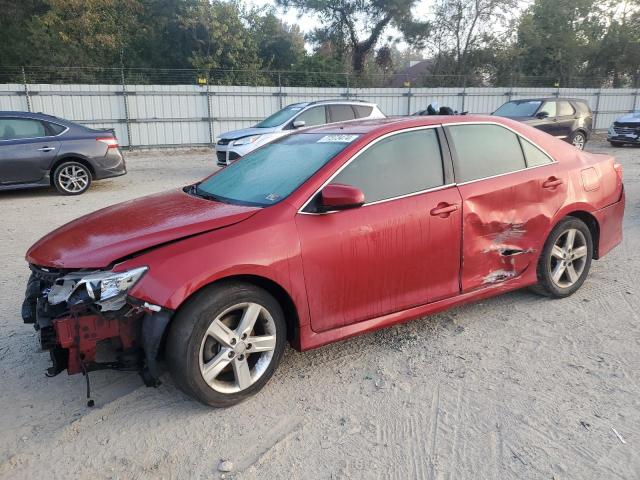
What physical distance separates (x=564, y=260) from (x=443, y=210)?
1493mm

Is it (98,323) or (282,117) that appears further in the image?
(282,117)

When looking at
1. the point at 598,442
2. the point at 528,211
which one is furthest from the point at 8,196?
the point at 598,442

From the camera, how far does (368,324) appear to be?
10.8ft

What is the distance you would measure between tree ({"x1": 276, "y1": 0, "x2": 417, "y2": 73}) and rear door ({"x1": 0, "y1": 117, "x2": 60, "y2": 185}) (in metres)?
27.7

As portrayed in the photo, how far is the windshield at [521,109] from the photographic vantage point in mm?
14102

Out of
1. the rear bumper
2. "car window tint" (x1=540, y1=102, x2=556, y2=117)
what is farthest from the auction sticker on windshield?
"car window tint" (x1=540, y1=102, x2=556, y2=117)

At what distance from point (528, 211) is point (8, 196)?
933 cm

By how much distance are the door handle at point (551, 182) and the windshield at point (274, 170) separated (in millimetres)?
1657

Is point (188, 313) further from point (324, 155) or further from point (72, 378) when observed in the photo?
point (324, 155)

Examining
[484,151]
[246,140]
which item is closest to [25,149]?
[246,140]

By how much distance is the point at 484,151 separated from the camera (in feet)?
12.7

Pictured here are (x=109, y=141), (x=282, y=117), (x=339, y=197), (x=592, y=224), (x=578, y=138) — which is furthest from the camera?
(x=578, y=138)

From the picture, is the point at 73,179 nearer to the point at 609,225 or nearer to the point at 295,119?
the point at 295,119

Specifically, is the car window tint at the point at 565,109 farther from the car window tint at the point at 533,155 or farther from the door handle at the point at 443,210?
the door handle at the point at 443,210
